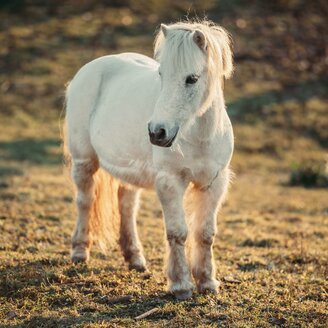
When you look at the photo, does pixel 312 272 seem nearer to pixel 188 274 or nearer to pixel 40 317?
pixel 188 274

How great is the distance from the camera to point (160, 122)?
5.02 m

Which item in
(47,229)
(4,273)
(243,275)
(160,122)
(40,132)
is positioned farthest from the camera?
(40,132)

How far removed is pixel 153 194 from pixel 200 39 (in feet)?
24.8

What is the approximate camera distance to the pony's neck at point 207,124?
5588 millimetres

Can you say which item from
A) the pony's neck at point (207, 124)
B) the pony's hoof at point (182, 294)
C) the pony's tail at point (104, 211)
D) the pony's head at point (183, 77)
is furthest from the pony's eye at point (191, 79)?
the pony's tail at point (104, 211)

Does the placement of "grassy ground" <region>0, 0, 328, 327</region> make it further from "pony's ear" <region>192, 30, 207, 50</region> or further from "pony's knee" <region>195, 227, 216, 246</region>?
"pony's ear" <region>192, 30, 207, 50</region>

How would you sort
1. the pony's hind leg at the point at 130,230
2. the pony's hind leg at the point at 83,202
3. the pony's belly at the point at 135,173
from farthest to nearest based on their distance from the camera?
the pony's hind leg at the point at 83,202 → the pony's hind leg at the point at 130,230 → the pony's belly at the point at 135,173

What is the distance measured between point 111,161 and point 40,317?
190 cm

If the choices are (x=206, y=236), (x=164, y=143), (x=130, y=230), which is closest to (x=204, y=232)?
(x=206, y=236)

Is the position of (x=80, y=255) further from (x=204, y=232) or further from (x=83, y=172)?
(x=204, y=232)

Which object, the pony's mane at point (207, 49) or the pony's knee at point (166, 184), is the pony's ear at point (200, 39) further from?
the pony's knee at point (166, 184)

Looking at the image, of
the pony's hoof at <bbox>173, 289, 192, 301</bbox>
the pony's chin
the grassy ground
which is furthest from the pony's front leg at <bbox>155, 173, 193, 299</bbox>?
the pony's chin

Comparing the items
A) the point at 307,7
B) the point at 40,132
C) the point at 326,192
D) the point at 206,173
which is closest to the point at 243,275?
the point at 206,173

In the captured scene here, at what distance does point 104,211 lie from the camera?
7.24 metres
